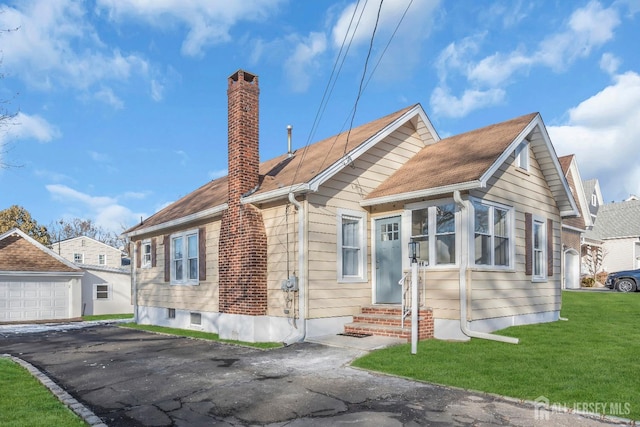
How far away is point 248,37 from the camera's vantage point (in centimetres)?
1257

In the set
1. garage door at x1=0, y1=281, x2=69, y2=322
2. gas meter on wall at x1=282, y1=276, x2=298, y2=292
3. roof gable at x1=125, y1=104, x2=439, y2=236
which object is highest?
roof gable at x1=125, y1=104, x2=439, y2=236

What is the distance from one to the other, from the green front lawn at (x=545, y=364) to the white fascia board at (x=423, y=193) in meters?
3.11

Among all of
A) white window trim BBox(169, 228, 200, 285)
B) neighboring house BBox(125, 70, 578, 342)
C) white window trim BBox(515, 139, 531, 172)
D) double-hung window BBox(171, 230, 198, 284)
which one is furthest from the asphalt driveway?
white window trim BBox(515, 139, 531, 172)

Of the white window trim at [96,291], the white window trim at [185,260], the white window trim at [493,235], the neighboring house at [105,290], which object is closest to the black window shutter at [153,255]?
the white window trim at [185,260]

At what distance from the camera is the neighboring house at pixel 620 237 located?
3350 centimetres

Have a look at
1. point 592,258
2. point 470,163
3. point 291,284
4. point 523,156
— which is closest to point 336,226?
point 291,284

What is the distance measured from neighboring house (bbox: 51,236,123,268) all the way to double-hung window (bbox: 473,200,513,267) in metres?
31.2

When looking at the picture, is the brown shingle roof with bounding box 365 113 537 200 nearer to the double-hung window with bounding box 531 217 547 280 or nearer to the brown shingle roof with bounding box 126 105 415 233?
the brown shingle roof with bounding box 126 105 415 233

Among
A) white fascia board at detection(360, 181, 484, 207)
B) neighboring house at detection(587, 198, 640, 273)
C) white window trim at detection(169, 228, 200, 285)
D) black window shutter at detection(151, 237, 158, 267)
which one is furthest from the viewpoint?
neighboring house at detection(587, 198, 640, 273)

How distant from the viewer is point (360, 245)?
11.8 meters

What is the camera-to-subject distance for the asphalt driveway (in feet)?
17.5

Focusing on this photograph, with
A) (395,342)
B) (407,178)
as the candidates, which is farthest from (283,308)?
(407,178)

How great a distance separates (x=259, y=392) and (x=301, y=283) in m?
4.05

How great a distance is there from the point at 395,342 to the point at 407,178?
417cm
